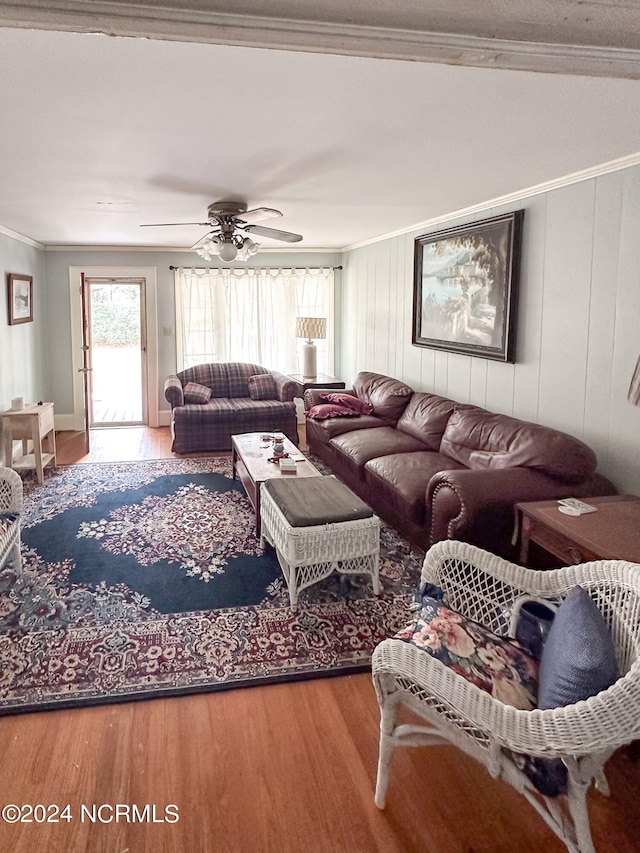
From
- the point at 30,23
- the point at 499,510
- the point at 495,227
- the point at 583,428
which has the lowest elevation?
the point at 499,510

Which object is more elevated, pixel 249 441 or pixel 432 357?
pixel 432 357

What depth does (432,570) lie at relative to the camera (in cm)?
228

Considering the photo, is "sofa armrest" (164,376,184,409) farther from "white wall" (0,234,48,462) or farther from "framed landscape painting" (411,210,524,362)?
"framed landscape painting" (411,210,524,362)

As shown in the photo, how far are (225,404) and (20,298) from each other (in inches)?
91.5

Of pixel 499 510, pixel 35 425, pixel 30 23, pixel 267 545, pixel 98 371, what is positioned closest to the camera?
pixel 30 23

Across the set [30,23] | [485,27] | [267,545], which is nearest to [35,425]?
[267,545]

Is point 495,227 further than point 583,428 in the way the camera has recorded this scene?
Yes

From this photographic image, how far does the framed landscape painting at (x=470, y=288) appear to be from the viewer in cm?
420

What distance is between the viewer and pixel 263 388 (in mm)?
7242

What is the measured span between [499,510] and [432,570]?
40.1 inches

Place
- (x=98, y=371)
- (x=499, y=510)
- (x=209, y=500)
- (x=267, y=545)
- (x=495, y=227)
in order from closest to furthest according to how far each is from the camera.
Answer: (x=499, y=510)
(x=267, y=545)
(x=495, y=227)
(x=209, y=500)
(x=98, y=371)

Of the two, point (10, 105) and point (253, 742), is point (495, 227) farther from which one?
point (253, 742)

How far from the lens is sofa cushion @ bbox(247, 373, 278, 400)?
7227 mm

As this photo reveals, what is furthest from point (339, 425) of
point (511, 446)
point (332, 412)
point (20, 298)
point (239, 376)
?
point (20, 298)
